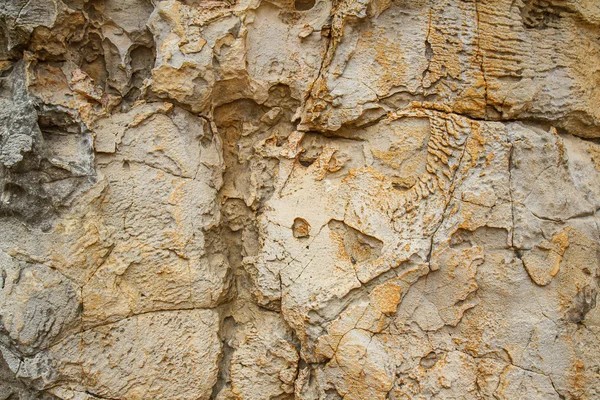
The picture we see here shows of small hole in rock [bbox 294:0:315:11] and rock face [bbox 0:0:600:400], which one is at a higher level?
small hole in rock [bbox 294:0:315:11]

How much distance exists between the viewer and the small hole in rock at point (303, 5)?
5.91 feet

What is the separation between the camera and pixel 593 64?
1742mm

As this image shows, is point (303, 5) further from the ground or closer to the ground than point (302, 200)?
further from the ground

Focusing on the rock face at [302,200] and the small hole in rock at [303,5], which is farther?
the small hole in rock at [303,5]

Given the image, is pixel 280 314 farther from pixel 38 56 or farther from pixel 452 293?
pixel 38 56

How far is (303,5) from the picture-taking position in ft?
5.93

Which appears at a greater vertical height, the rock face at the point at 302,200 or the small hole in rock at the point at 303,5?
the small hole in rock at the point at 303,5

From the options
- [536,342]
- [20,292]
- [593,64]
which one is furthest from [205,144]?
[593,64]

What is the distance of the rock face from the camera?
61.6 inches

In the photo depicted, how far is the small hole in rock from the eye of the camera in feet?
5.91

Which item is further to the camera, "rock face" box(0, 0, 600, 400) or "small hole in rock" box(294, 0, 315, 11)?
"small hole in rock" box(294, 0, 315, 11)

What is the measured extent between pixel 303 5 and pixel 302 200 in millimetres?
655

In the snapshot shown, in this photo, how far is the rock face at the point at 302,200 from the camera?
1.56 m

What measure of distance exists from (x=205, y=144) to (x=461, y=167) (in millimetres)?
798
